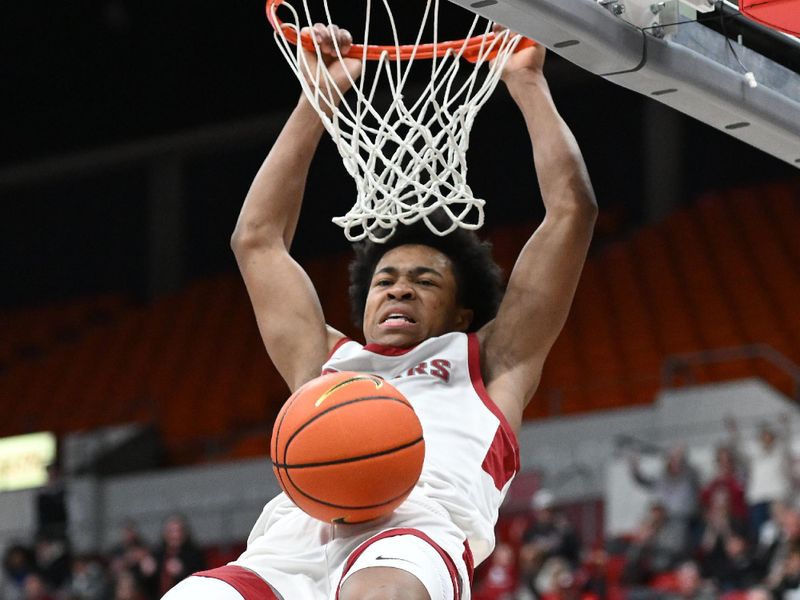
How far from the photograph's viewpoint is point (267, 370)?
15320mm

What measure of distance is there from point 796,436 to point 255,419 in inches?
239

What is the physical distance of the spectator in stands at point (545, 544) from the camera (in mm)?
9492

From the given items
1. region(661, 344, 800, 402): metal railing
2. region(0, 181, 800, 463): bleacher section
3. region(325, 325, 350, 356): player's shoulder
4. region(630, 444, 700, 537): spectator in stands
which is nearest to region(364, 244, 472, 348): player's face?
region(325, 325, 350, 356): player's shoulder

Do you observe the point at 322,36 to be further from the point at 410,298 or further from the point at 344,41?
the point at 410,298

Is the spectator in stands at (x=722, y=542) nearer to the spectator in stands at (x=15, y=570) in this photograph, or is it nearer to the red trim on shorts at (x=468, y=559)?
the red trim on shorts at (x=468, y=559)

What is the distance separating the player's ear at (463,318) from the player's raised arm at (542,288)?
4.5 inches

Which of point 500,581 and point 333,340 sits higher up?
point 333,340

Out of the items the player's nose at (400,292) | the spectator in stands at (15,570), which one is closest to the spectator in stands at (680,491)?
the spectator in stands at (15,570)

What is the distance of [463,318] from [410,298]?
273 mm

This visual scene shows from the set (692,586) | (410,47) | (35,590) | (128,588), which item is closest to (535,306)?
(410,47)

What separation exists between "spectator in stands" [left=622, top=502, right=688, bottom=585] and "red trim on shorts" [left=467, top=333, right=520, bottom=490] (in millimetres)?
5842

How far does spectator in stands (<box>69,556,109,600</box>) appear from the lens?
11.2 meters

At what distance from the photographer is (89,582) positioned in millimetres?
11352

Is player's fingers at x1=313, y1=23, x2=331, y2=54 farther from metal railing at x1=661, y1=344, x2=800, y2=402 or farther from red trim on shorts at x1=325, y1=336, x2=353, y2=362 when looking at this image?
metal railing at x1=661, y1=344, x2=800, y2=402
